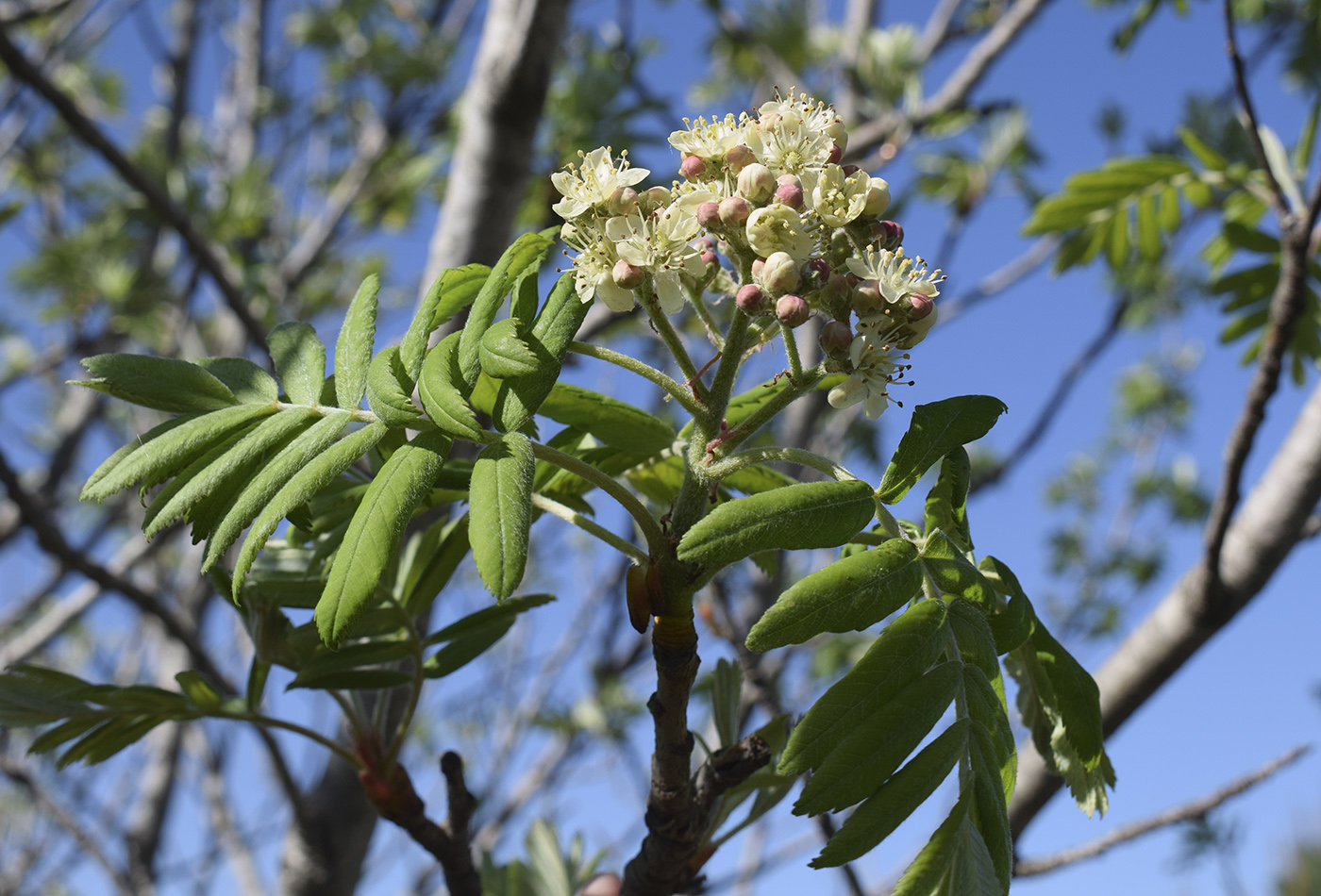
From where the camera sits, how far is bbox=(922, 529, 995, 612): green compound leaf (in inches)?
34.7

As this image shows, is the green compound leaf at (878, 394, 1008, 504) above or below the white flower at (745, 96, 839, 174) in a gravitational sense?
below

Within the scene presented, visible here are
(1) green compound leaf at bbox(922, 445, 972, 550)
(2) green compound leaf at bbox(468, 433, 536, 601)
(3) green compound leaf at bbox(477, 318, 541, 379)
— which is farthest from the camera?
(1) green compound leaf at bbox(922, 445, 972, 550)

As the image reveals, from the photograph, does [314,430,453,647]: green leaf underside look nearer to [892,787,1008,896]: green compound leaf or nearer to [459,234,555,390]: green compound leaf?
[459,234,555,390]: green compound leaf

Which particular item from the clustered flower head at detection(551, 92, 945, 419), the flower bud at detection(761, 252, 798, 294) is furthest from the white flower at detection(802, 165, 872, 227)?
the flower bud at detection(761, 252, 798, 294)

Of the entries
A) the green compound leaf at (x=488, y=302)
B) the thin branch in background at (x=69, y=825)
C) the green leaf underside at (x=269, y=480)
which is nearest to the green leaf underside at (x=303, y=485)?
the green leaf underside at (x=269, y=480)

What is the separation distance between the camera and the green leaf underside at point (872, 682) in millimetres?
814

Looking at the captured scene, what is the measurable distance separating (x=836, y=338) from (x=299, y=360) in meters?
0.63

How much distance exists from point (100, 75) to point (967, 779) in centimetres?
836

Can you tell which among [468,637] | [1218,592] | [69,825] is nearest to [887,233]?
[468,637]

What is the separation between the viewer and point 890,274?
1058mm

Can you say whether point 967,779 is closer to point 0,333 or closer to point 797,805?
point 797,805

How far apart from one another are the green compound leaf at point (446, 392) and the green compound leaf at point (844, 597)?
0.32 m

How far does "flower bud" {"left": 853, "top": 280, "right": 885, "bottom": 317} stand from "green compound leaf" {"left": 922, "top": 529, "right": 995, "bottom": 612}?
27cm

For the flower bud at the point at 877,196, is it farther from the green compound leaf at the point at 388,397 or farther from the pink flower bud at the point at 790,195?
the green compound leaf at the point at 388,397
